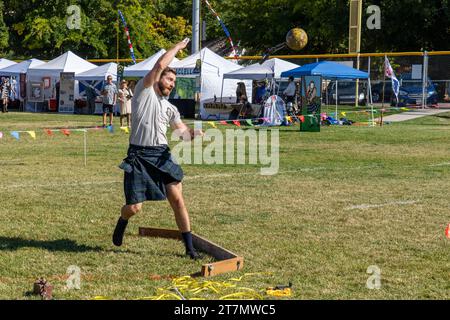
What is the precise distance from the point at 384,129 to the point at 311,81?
2627mm

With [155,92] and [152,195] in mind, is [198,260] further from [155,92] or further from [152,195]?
[155,92]

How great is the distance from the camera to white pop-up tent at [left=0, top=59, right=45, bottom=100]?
3741cm

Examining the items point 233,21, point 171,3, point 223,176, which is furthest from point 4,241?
point 171,3

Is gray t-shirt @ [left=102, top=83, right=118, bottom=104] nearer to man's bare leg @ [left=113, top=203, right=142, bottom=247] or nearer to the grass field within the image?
the grass field

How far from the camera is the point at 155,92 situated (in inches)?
275

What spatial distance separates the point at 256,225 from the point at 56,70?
28.6 metres

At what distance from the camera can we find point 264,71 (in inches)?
1119

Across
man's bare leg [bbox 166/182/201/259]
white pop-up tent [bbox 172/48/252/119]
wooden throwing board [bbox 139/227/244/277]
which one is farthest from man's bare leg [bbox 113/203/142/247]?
white pop-up tent [bbox 172/48/252/119]

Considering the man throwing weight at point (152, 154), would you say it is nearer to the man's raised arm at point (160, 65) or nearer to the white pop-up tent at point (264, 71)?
the man's raised arm at point (160, 65)

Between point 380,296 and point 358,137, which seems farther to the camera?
point 358,137

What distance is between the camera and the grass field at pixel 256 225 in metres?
6.21

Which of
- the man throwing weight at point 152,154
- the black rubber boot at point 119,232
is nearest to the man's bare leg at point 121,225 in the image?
the black rubber boot at point 119,232

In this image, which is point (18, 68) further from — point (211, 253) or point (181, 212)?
point (211, 253)

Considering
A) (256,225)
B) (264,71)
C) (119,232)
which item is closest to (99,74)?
(264,71)
